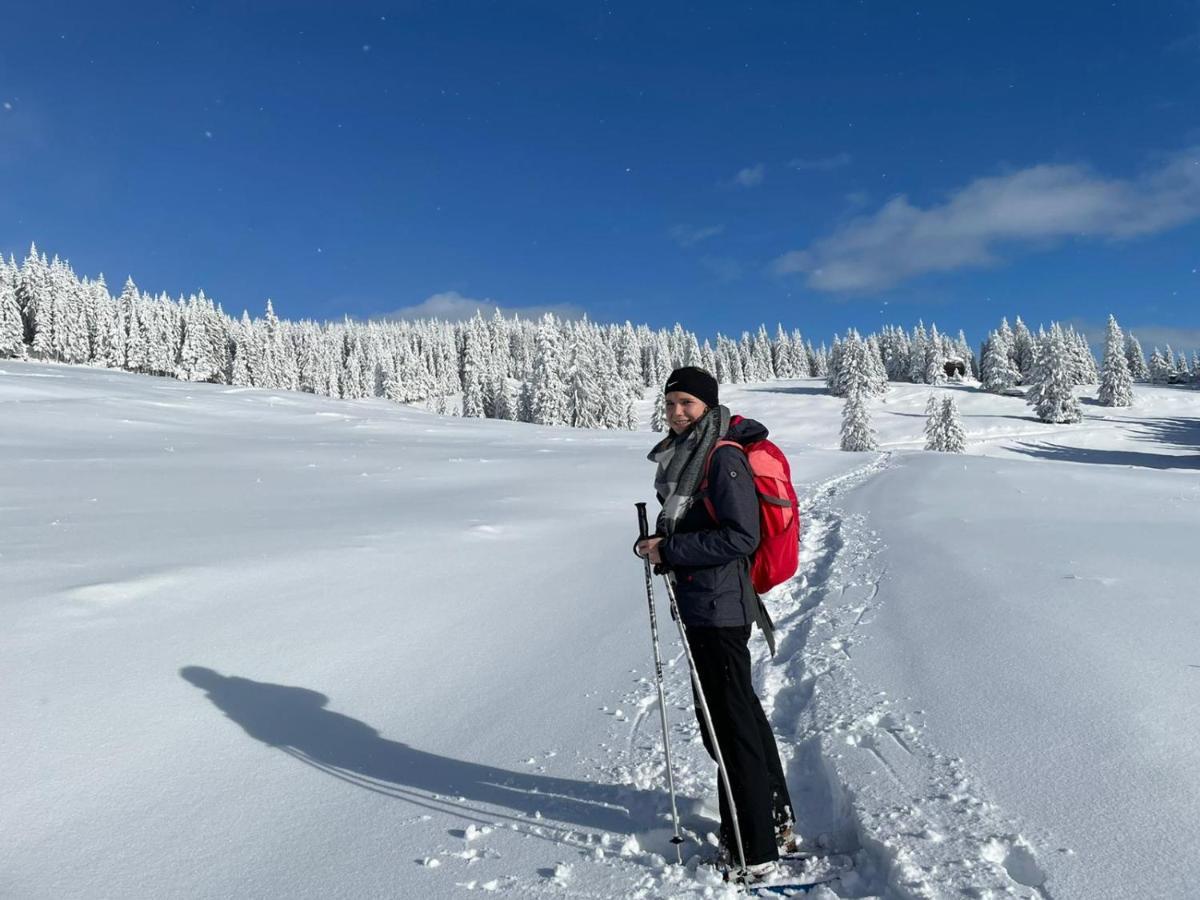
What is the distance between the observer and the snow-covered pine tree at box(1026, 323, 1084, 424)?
73.2 meters

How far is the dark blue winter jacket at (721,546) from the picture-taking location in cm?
332

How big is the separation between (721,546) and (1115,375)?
335 feet

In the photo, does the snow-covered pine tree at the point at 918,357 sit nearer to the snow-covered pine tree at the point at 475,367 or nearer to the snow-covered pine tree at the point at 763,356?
the snow-covered pine tree at the point at 763,356

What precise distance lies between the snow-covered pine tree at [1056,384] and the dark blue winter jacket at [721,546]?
84055 millimetres

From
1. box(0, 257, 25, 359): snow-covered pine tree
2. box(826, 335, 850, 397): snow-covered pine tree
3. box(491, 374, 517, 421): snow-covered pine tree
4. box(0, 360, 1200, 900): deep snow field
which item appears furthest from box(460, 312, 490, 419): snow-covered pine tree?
box(0, 360, 1200, 900): deep snow field

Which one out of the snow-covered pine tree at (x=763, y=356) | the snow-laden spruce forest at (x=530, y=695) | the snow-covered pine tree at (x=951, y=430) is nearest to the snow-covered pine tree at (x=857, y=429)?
the snow-covered pine tree at (x=951, y=430)

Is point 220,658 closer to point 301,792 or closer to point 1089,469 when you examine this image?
point 301,792

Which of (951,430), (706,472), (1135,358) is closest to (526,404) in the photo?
(951,430)

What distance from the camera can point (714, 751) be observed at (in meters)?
3.54

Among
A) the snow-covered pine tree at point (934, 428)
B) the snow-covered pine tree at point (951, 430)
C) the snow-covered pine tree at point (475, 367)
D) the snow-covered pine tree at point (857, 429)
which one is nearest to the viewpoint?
the snow-covered pine tree at point (951, 430)

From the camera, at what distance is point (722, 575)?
3461 mm

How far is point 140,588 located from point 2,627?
53.3 inches

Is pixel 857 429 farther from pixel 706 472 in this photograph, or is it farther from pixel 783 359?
pixel 783 359

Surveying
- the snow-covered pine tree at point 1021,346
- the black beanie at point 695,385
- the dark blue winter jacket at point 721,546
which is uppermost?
the snow-covered pine tree at point 1021,346
